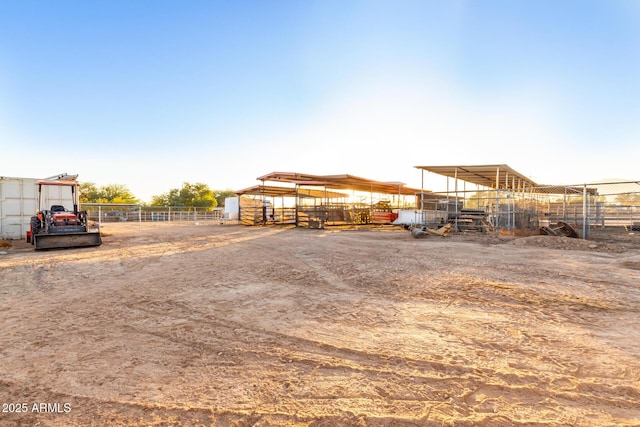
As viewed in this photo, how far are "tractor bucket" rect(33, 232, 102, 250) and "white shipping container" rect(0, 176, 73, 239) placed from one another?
5.99 m

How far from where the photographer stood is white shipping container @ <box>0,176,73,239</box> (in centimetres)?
1522

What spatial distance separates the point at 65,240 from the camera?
11828 millimetres

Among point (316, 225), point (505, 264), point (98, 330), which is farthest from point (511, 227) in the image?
point (98, 330)

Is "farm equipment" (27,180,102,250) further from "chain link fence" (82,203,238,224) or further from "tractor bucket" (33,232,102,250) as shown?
"chain link fence" (82,203,238,224)

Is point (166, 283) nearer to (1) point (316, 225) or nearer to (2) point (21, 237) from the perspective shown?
(2) point (21, 237)

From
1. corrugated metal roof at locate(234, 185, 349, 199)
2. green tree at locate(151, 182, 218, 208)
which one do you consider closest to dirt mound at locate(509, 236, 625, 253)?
corrugated metal roof at locate(234, 185, 349, 199)

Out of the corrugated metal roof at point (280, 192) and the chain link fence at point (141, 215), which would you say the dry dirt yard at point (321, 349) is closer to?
the corrugated metal roof at point (280, 192)

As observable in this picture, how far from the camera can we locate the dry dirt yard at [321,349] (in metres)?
2.41

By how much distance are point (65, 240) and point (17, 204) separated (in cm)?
704

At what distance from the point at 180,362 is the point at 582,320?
5.20 meters

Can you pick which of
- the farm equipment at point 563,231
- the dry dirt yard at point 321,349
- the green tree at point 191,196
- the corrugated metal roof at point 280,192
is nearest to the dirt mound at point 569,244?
the farm equipment at point 563,231

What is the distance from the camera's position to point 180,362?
10.3 feet

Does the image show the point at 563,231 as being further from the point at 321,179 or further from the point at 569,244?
the point at 321,179

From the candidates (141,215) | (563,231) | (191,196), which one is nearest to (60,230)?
(563,231)
